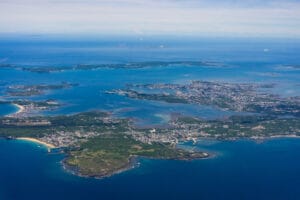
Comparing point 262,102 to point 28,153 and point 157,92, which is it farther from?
point 28,153

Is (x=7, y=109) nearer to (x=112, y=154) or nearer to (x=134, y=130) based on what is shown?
(x=134, y=130)

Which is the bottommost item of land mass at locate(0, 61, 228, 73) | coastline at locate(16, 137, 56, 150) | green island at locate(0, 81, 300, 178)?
coastline at locate(16, 137, 56, 150)

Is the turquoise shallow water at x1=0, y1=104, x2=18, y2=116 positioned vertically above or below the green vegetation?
above

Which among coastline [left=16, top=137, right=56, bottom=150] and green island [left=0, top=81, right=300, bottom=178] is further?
coastline [left=16, top=137, right=56, bottom=150]

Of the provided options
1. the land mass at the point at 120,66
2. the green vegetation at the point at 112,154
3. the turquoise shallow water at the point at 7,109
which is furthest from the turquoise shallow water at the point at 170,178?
the land mass at the point at 120,66

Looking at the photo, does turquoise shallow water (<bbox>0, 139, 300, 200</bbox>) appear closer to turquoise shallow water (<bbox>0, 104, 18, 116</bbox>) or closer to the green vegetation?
the green vegetation

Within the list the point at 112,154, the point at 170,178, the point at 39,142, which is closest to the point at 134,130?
the point at 112,154

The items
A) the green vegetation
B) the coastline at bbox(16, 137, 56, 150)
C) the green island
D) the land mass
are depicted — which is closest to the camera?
the green vegetation

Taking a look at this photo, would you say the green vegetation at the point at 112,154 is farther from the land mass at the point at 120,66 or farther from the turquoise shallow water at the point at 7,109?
the land mass at the point at 120,66

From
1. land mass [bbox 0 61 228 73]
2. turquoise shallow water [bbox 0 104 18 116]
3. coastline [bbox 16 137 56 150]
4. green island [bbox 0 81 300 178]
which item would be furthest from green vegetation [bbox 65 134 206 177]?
land mass [bbox 0 61 228 73]
